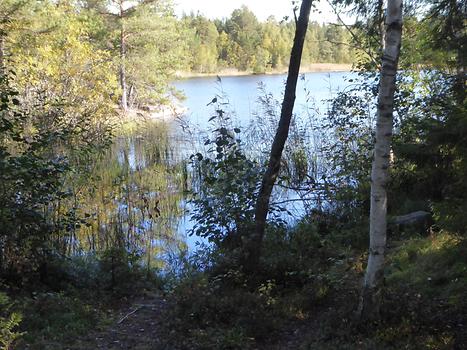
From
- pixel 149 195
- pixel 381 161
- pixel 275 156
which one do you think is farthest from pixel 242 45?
pixel 381 161

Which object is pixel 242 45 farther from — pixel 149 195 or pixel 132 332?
pixel 132 332

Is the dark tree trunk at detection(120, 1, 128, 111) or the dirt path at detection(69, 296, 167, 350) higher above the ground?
the dark tree trunk at detection(120, 1, 128, 111)

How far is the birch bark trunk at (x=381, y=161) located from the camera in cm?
340

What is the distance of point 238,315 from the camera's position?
171 inches

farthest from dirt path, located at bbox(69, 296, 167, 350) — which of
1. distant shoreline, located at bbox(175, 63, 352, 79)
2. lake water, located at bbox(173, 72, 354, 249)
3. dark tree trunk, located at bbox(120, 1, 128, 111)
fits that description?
distant shoreline, located at bbox(175, 63, 352, 79)

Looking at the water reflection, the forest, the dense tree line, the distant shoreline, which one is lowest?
the water reflection

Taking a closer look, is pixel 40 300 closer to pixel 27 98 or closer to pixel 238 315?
pixel 238 315

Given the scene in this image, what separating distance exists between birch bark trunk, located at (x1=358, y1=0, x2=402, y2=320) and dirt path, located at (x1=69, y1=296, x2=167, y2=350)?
175 cm

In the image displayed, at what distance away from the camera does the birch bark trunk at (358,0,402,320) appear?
11.2ft

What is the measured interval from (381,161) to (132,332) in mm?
2784

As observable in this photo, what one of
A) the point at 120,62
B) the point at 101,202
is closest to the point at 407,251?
the point at 101,202

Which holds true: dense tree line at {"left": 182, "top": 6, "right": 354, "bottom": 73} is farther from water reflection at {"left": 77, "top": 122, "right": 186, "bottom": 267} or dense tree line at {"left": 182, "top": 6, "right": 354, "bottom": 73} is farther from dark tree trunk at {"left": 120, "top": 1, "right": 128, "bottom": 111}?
water reflection at {"left": 77, "top": 122, "right": 186, "bottom": 267}

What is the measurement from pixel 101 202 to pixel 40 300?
4889 millimetres

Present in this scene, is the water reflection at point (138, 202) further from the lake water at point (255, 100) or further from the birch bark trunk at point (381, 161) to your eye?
the birch bark trunk at point (381, 161)
